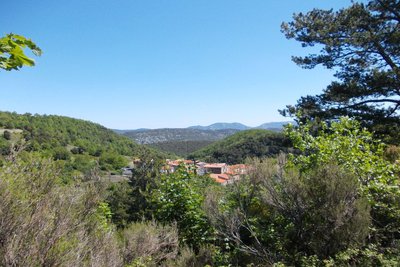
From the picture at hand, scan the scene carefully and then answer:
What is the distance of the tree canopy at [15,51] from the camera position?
3.88 ft

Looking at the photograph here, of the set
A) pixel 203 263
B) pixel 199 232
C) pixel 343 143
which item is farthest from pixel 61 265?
pixel 343 143

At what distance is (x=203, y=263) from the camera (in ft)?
15.9

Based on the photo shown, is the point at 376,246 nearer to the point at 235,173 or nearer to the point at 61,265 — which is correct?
the point at 235,173

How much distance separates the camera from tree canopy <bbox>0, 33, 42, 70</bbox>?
118 cm

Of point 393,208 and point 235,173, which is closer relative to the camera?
point 393,208

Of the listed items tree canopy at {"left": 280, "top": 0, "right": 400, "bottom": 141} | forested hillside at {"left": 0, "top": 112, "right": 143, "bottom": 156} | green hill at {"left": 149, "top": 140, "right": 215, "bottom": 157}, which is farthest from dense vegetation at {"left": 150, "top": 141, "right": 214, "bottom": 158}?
tree canopy at {"left": 280, "top": 0, "right": 400, "bottom": 141}

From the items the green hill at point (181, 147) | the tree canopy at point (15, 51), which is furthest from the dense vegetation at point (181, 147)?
the tree canopy at point (15, 51)

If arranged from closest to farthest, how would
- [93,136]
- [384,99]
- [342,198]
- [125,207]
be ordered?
[342,198] < [384,99] < [125,207] < [93,136]

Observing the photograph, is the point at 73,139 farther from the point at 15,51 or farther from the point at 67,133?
the point at 15,51

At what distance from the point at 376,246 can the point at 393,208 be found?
2.13ft

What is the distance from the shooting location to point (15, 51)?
46.8 inches

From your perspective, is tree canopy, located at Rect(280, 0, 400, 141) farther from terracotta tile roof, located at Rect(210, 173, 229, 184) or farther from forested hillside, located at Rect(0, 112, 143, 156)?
forested hillside, located at Rect(0, 112, 143, 156)

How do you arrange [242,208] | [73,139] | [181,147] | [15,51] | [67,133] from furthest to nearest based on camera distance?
[181,147] < [67,133] < [73,139] < [242,208] < [15,51]

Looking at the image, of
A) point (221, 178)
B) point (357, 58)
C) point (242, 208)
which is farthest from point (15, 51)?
point (221, 178)
